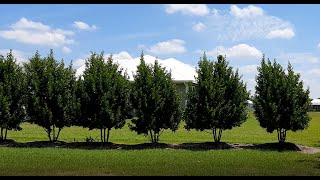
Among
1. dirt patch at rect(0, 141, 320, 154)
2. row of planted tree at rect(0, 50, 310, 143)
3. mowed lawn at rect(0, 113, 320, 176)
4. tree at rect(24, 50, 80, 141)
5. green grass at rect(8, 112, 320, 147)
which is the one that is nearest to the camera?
mowed lawn at rect(0, 113, 320, 176)

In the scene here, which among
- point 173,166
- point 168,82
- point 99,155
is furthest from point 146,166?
point 168,82

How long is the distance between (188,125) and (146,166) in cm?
836

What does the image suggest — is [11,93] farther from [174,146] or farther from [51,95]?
[174,146]

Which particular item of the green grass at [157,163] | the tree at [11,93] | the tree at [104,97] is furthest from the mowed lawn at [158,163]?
the tree at [11,93]

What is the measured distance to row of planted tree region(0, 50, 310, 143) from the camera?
20859mm

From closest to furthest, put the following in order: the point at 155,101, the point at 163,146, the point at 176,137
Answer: the point at 163,146 → the point at 155,101 → the point at 176,137

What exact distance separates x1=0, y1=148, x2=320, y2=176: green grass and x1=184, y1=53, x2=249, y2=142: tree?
307cm

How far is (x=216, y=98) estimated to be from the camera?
69.4 feet

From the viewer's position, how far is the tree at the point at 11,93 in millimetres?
22016

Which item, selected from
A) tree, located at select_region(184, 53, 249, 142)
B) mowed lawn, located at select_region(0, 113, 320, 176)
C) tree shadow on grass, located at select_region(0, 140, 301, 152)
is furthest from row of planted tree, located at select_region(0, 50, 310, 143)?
mowed lawn, located at select_region(0, 113, 320, 176)

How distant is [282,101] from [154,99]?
20.0 ft

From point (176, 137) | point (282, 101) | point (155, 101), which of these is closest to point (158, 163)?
point (155, 101)

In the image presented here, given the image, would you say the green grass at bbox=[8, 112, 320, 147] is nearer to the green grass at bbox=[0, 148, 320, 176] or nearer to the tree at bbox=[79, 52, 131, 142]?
the tree at bbox=[79, 52, 131, 142]
